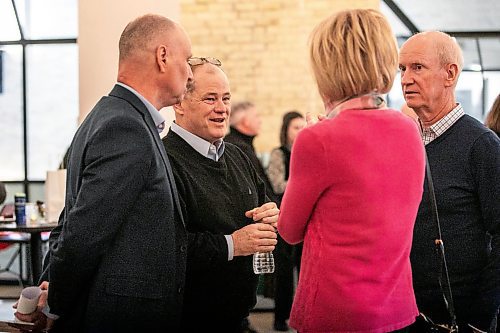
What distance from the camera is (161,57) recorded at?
2.40 metres

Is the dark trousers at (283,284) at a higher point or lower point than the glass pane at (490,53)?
lower

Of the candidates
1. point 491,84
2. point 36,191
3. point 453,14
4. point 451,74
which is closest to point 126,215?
point 451,74

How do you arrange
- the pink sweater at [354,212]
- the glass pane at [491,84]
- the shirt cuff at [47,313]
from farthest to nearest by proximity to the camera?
1. the glass pane at [491,84]
2. the shirt cuff at [47,313]
3. the pink sweater at [354,212]

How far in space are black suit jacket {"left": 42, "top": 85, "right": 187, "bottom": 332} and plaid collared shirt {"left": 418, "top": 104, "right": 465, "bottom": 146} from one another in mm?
937

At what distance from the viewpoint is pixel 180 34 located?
2.46m

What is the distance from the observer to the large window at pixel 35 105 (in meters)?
9.68

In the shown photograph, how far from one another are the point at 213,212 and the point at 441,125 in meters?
0.82

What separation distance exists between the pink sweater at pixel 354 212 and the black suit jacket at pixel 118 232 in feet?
1.34

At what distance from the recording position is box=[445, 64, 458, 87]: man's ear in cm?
279

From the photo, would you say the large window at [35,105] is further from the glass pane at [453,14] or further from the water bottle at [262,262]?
the water bottle at [262,262]

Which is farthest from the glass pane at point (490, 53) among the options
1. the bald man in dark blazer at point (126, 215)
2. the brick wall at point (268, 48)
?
the bald man in dark blazer at point (126, 215)

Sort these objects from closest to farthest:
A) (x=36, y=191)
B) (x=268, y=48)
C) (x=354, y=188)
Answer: (x=354, y=188) → (x=268, y=48) → (x=36, y=191)

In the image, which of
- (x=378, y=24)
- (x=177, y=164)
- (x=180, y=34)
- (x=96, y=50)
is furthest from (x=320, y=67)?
(x=96, y=50)

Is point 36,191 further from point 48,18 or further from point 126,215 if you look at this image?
point 126,215
